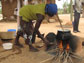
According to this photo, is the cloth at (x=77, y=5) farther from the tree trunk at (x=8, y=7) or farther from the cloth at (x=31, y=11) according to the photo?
the tree trunk at (x=8, y=7)

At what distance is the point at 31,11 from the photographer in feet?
13.1

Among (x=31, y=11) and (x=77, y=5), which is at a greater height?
(x=77, y=5)

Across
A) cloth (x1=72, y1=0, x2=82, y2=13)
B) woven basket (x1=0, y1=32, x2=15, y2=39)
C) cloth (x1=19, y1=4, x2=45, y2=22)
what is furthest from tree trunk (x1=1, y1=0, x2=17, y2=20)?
cloth (x1=19, y1=4, x2=45, y2=22)

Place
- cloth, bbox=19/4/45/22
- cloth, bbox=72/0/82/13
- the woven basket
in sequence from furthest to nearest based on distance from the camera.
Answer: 1. cloth, bbox=72/0/82/13
2. the woven basket
3. cloth, bbox=19/4/45/22

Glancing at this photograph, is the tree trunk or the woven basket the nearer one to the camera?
the woven basket

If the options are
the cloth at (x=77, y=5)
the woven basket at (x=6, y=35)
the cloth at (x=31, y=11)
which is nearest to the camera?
the cloth at (x=31, y=11)

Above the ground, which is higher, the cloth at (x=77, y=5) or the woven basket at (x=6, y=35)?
the cloth at (x=77, y=5)

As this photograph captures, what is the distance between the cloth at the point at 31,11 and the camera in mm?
3740

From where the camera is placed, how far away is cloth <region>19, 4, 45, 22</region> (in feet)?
12.3

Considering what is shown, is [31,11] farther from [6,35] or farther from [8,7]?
[8,7]

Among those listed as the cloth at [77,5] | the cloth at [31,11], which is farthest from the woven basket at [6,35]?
the cloth at [77,5]

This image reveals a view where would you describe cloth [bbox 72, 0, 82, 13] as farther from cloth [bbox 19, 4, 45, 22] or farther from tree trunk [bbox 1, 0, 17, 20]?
tree trunk [bbox 1, 0, 17, 20]

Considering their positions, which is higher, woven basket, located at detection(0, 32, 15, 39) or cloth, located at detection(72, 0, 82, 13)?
cloth, located at detection(72, 0, 82, 13)

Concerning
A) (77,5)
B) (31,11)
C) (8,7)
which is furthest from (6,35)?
(8,7)
